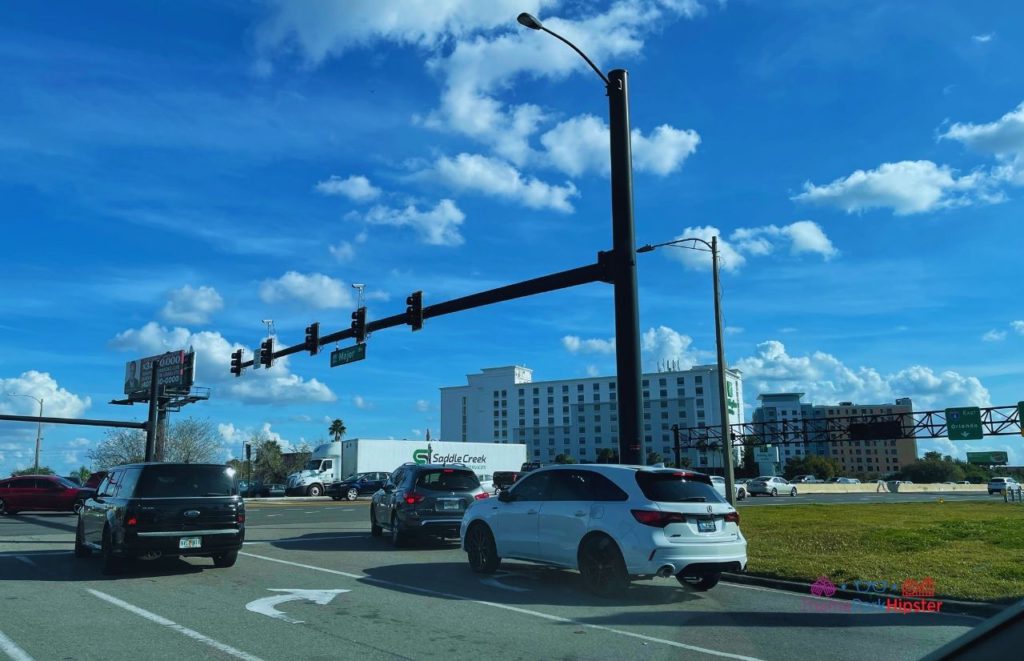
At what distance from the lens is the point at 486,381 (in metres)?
185

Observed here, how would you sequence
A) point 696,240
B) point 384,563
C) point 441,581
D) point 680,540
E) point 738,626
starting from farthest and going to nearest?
1. point 696,240
2. point 384,563
3. point 441,581
4. point 680,540
5. point 738,626

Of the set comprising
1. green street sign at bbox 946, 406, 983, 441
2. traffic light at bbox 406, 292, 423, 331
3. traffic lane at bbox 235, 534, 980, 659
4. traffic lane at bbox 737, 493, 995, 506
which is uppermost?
traffic light at bbox 406, 292, 423, 331

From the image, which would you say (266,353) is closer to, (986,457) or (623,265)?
(623,265)

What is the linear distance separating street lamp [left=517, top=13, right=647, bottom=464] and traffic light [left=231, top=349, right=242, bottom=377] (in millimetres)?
17710

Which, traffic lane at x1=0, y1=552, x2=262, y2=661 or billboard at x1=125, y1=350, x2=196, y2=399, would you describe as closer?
traffic lane at x1=0, y1=552, x2=262, y2=661

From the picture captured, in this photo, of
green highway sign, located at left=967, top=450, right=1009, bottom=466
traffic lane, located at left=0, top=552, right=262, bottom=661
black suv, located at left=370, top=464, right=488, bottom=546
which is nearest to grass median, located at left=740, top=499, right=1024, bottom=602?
black suv, located at left=370, top=464, right=488, bottom=546

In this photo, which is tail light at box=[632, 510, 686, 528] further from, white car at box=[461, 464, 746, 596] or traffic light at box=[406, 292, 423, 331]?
traffic light at box=[406, 292, 423, 331]

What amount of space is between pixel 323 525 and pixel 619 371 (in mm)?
12568

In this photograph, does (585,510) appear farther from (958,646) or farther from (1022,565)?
(958,646)

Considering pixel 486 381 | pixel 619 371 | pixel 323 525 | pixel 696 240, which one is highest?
pixel 486 381

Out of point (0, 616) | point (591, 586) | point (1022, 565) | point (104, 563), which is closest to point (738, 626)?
point (591, 586)

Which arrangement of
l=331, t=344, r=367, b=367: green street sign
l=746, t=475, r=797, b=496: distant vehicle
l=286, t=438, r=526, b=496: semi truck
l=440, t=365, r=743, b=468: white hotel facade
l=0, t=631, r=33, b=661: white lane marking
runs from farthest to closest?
l=440, t=365, r=743, b=468: white hotel facade, l=746, t=475, r=797, b=496: distant vehicle, l=286, t=438, r=526, b=496: semi truck, l=331, t=344, r=367, b=367: green street sign, l=0, t=631, r=33, b=661: white lane marking

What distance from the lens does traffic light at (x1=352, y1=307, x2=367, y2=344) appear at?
886 inches

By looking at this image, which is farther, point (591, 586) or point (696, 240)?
point (696, 240)
